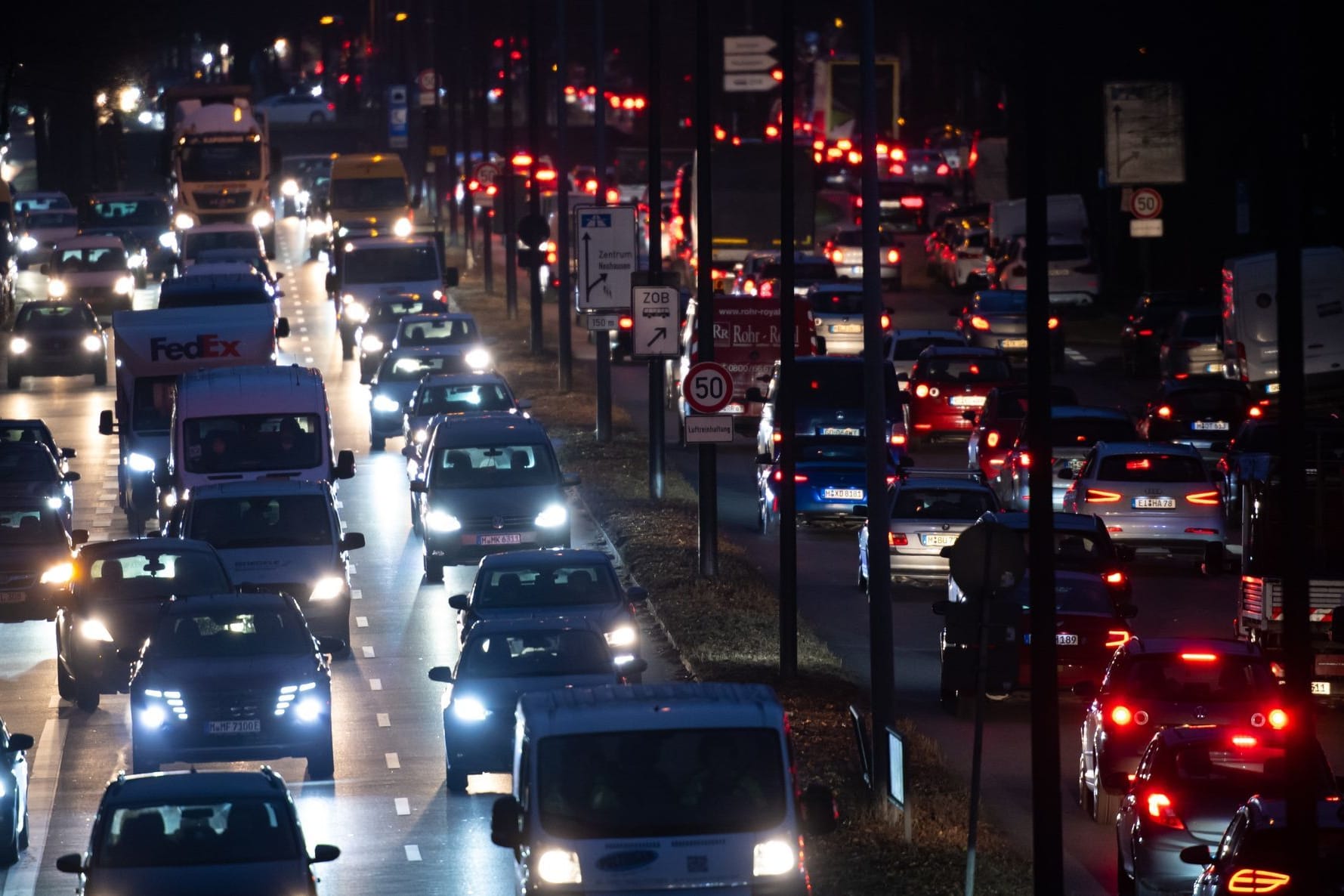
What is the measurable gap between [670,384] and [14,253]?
30.6m

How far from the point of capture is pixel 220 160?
76.0 m

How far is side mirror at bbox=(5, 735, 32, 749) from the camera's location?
19969 millimetres

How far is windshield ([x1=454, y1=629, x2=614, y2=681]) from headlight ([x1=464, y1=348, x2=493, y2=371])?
80.0 feet

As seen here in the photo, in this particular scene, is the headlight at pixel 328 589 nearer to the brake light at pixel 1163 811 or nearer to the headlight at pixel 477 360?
the brake light at pixel 1163 811

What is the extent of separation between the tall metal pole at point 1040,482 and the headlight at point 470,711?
20.8ft

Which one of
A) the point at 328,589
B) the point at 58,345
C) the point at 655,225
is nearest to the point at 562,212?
the point at 58,345

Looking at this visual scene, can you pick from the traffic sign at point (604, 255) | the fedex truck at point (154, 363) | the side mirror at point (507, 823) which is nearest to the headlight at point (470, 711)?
the side mirror at point (507, 823)

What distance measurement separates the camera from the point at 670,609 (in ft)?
97.9

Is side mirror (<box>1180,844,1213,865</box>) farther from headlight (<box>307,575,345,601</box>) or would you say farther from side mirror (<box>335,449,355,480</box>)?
side mirror (<box>335,449,355,480</box>)

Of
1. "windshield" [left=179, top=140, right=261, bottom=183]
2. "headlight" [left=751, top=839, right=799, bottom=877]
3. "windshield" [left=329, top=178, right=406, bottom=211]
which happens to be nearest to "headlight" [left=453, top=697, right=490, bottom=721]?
"headlight" [left=751, top=839, right=799, bottom=877]

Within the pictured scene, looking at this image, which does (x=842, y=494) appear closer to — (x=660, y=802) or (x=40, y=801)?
(x=40, y=801)

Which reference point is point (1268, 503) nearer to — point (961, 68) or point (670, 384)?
point (670, 384)

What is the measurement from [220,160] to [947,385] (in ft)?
119

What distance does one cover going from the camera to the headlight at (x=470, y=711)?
21625 millimetres
